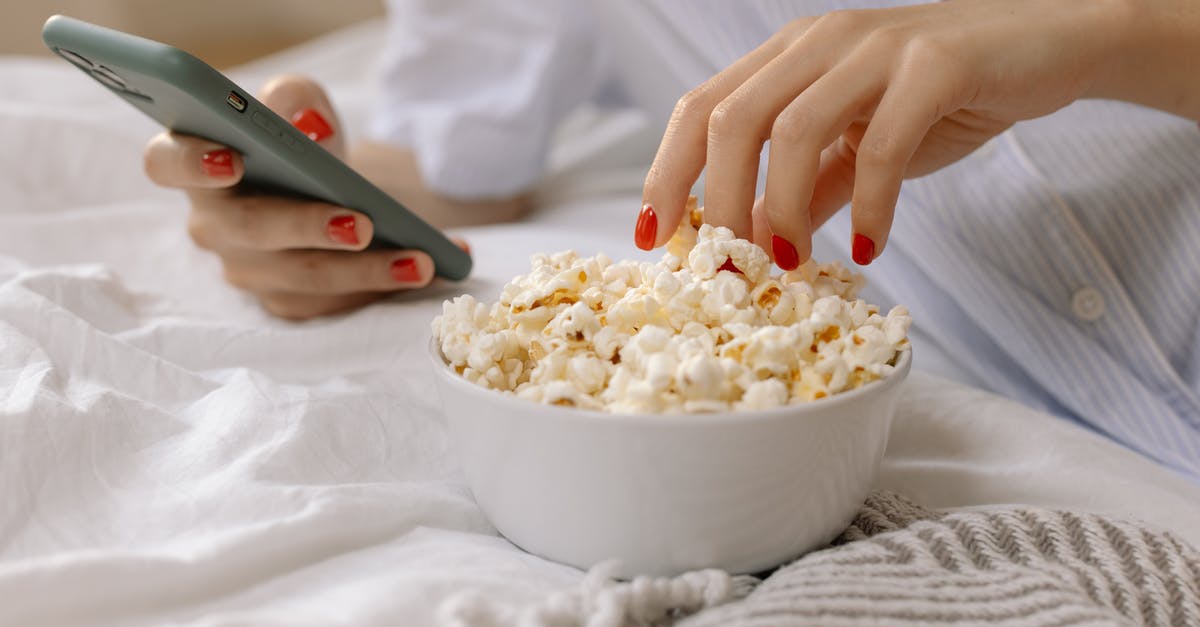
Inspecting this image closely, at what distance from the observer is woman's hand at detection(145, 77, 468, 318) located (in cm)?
80

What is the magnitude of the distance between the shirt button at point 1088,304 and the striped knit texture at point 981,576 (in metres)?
0.32

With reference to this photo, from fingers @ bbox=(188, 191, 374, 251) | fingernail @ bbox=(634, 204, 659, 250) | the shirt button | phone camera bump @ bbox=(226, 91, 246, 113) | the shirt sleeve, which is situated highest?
the shirt sleeve

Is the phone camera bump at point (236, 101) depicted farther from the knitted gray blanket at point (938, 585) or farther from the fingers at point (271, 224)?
the knitted gray blanket at point (938, 585)

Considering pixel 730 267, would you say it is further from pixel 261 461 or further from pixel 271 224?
pixel 271 224

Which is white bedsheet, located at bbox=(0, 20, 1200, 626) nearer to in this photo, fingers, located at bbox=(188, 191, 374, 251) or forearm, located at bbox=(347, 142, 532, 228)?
fingers, located at bbox=(188, 191, 374, 251)

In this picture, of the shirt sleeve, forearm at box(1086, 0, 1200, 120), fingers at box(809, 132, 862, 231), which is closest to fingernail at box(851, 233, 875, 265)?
fingers at box(809, 132, 862, 231)

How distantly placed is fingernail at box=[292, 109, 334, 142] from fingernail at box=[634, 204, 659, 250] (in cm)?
45

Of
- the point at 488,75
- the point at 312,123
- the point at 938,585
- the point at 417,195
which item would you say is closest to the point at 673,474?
the point at 938,585

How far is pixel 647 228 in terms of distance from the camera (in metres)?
0.62

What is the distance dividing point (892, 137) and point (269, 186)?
20.6 inches

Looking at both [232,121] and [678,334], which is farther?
[232,121]

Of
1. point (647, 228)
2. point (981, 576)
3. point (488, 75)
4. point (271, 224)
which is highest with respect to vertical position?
point (488, 75)

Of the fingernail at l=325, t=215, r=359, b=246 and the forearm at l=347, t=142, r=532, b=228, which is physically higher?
the forearm at l=347, t=142, r=532, b=228

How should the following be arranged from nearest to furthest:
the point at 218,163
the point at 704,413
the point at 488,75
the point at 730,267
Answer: the point at 704,413, the point at 730,267, the point at 218,163, the point at 488,75
